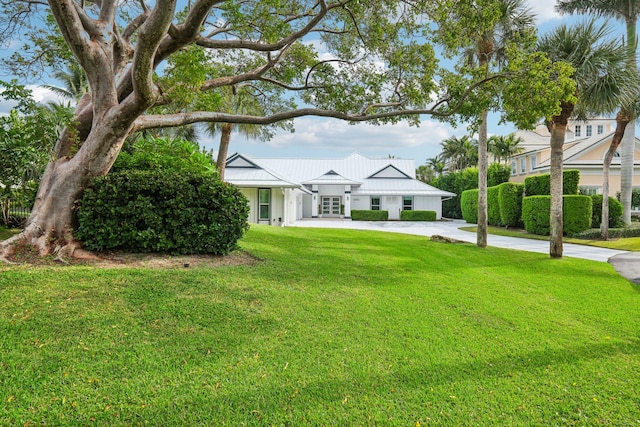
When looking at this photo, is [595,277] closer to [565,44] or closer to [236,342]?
[565,44]

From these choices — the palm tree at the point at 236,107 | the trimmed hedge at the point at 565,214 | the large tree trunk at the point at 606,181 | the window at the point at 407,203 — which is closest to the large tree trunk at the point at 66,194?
the palm tree at the point at 236,107

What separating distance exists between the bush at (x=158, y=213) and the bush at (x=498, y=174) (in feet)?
73.6

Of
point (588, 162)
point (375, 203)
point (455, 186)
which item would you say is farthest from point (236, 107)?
point (455, 186)

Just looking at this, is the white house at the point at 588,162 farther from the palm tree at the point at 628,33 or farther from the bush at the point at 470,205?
the palm tree at the point at 628,33

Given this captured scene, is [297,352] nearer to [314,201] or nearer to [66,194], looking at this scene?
[66,194]

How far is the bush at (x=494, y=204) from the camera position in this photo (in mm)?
23430

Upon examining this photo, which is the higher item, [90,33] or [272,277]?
[90,33]

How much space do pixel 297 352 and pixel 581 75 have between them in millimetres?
12308

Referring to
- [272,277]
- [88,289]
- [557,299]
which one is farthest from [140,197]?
[557,299]

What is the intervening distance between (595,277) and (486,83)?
5374mm

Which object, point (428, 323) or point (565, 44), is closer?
point (428, 323)

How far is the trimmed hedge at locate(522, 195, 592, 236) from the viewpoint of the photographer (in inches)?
695

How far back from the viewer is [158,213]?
6.70m

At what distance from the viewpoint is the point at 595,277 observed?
28.5 ft
